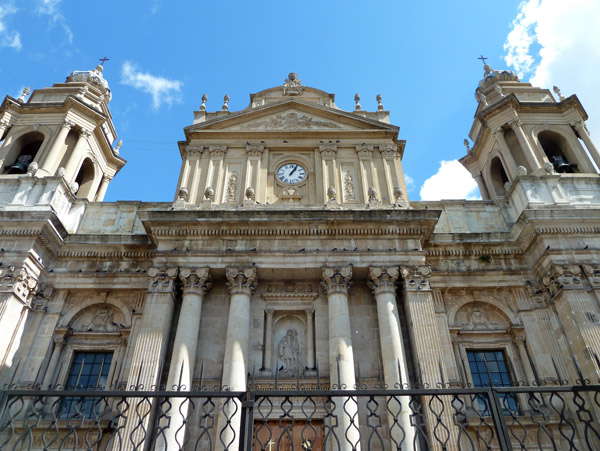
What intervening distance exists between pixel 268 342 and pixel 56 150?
12.2 meters

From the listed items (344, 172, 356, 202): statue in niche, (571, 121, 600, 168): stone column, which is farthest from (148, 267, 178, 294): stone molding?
(571, 121, 600, 168): stone column

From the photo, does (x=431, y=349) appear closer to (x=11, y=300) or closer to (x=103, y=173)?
(x=11, y=300)

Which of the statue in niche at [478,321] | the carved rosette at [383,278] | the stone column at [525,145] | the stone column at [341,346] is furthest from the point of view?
the stone column at [525,145]

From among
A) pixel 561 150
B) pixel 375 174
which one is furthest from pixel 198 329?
pixel 561 150

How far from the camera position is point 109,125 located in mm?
22078

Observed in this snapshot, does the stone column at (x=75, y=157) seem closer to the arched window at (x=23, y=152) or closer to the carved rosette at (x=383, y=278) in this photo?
the arched window at (x=23, y=152)

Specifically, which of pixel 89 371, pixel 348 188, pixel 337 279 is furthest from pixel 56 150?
pixel 337 279

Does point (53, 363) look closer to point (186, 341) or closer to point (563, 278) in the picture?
point (186, 341)

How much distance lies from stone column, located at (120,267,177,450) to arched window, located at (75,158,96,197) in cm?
913

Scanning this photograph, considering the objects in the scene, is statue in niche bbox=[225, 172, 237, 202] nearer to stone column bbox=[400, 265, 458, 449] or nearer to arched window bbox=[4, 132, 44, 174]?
stone column bbox=[400, 265, 458, 449]

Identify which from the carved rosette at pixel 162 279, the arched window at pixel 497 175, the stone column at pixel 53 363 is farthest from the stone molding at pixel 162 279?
the arched window at pixel 497 175

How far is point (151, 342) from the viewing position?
41.0ft

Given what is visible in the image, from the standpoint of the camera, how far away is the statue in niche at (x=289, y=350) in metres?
13.2

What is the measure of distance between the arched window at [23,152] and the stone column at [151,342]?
924 centimetres
